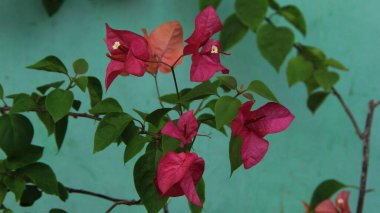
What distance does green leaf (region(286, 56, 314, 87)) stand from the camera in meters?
1.40

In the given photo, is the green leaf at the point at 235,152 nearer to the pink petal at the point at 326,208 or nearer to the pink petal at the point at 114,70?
the pink petal at the point at 114,70

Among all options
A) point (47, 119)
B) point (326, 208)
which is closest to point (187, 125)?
point (47, 119)

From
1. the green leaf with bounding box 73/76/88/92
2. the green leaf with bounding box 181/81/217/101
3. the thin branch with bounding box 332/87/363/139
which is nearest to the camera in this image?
the green leaf with bounding box 181/81/217/101

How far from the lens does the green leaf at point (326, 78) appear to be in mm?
1365

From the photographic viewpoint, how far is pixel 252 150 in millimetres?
752

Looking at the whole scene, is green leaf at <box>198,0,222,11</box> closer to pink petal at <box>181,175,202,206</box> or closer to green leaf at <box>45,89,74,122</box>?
green leaf at <box>45,89,74,122</box>

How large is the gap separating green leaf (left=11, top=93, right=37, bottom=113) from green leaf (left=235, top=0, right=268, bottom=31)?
1.73 feet

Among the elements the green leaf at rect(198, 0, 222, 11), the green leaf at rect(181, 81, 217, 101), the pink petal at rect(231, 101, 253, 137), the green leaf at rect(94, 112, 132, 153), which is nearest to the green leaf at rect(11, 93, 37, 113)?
the green leaf at rect(94, 112, 132, 153)

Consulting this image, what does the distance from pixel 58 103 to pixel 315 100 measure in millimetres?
732

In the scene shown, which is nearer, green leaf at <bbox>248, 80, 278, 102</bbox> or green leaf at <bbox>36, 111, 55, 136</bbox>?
green leaf at <bbox>248, 80, 278, 102</bbox>

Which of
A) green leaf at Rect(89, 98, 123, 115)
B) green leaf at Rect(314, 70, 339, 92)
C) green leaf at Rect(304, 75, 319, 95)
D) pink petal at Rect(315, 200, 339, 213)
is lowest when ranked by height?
pink petal at Rect(315, 200, 339, 213)

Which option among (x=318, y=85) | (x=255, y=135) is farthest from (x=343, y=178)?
(x=255, y=135)

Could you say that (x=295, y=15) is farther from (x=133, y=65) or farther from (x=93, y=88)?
(x=133, y=65)

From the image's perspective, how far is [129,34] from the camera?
796mm
